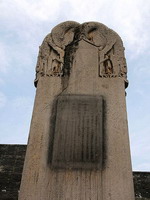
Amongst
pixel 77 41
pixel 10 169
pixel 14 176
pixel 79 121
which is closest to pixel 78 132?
pixel 79 121

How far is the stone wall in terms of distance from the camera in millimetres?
8742

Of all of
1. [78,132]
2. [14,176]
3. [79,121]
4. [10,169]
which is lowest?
[78,132]

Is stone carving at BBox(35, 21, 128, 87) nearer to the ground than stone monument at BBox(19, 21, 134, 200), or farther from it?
farther from it

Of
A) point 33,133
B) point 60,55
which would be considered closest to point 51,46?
point 60,55

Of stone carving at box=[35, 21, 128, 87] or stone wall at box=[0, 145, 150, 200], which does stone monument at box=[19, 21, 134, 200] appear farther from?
stone wall at box=[0, 145, 150, 200]

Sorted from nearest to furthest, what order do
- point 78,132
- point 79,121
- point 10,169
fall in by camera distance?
point 78,132
point 79,121
point 10,169

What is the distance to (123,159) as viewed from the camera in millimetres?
4531

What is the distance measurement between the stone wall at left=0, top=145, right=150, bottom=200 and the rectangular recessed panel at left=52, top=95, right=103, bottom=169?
186 inches

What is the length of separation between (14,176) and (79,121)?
18.5ft

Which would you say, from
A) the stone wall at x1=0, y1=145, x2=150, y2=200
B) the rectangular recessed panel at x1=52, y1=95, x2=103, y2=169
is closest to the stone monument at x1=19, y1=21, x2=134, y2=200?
the rectangular recessed panel at x1=52, y1=95, x2=103, y2=169

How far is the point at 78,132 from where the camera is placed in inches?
189

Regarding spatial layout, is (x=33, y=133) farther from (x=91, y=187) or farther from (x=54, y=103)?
(x=91, y=187)

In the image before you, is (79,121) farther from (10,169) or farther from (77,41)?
(10,169)

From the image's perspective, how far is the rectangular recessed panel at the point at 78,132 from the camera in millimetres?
4526
